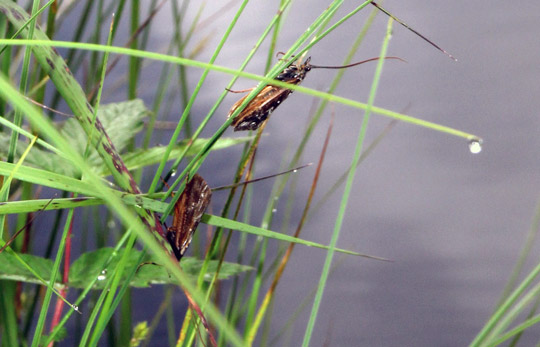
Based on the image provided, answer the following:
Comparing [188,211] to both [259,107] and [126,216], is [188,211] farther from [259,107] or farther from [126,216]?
[126,216]

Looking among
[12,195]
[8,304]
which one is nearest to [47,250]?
[12,195]

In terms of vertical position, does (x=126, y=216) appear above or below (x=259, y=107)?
below

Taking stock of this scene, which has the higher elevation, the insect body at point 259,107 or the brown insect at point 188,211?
the insect body at point 259,107

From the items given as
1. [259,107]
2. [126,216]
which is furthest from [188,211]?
[126,216]

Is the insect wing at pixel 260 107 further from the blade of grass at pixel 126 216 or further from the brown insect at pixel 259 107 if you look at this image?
the blade of grass at pixel 126 216

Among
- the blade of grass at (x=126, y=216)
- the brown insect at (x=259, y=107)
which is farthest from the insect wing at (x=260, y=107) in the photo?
the blade of grass at (x=126, y=216)

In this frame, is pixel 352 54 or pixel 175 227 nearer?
pixel 175 227

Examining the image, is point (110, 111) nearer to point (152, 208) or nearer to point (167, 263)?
point (152, 208)

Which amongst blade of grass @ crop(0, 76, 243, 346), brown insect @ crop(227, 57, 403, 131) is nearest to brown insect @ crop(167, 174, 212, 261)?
brown insect @ crop(227, 57, 403, 131)
